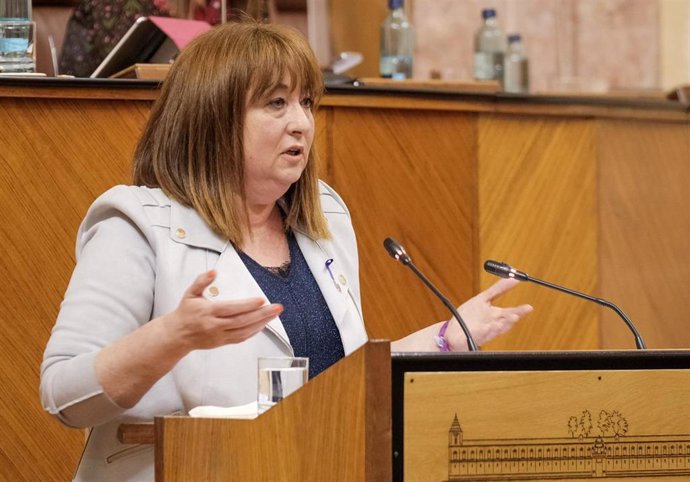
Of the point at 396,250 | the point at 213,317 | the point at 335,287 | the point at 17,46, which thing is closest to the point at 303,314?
the point at 335,287

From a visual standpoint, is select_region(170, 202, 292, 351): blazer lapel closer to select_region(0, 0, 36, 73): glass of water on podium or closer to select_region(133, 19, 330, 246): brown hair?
select_region(133, 19, 330, 246): brown hair

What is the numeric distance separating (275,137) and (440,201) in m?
1.05

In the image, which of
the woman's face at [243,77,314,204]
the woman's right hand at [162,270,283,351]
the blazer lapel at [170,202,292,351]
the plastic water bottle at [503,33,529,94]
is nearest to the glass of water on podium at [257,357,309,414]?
the woman's right hand at [162,270,283,351]

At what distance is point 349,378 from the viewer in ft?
5.02

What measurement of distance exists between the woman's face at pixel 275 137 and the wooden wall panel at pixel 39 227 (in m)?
0.69

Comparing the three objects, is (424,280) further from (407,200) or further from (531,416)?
(407,200)

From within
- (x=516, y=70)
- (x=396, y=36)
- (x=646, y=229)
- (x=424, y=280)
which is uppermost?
(x=396, y=36)

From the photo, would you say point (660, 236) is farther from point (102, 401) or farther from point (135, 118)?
point (102, 401)

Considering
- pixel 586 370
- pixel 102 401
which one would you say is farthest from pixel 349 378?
pixel 102 401

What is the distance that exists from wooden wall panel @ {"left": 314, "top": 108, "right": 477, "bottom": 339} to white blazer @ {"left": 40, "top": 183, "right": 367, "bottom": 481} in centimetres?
90

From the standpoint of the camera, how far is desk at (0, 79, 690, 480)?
2.68 metres

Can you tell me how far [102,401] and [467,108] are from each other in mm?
1658

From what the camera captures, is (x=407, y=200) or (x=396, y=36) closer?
(x=407, y=200)

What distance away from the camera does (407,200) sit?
3.14 meters
